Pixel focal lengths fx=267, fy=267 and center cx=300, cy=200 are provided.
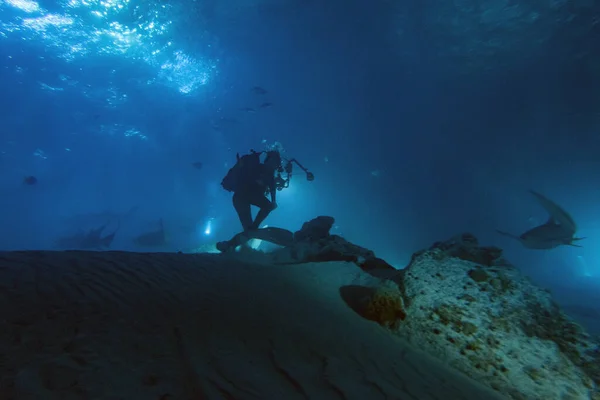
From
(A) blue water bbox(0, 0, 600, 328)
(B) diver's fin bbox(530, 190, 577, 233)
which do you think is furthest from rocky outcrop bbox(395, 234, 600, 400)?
(A) blue water bbox(0, 0, 600, 328)

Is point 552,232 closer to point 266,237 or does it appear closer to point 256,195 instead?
point 266,237

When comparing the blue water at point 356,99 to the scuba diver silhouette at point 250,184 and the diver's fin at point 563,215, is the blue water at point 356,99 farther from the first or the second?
the scuba diver silhouette at point 250,184

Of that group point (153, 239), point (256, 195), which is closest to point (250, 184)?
point (256, 195)

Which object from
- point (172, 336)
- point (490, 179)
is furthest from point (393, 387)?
point (490, 179)

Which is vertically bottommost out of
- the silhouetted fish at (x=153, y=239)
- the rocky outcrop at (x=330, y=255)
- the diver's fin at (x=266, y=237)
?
the rocky outcrop at (x=330, y=255)

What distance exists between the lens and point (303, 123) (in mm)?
23797

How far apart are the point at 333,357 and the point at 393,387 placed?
0.54 m

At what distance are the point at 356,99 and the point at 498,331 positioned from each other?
19.1 m

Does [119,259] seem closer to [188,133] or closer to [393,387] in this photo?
[393,387]

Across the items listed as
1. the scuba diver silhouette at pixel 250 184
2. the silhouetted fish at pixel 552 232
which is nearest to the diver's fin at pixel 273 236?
the scuba diver silhouette at pixel 250 184

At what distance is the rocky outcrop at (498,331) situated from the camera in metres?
2.30

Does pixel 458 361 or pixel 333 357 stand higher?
pixel 458 361

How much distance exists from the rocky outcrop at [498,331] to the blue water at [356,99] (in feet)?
45.9

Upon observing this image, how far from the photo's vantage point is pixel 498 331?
2646 millimetres
